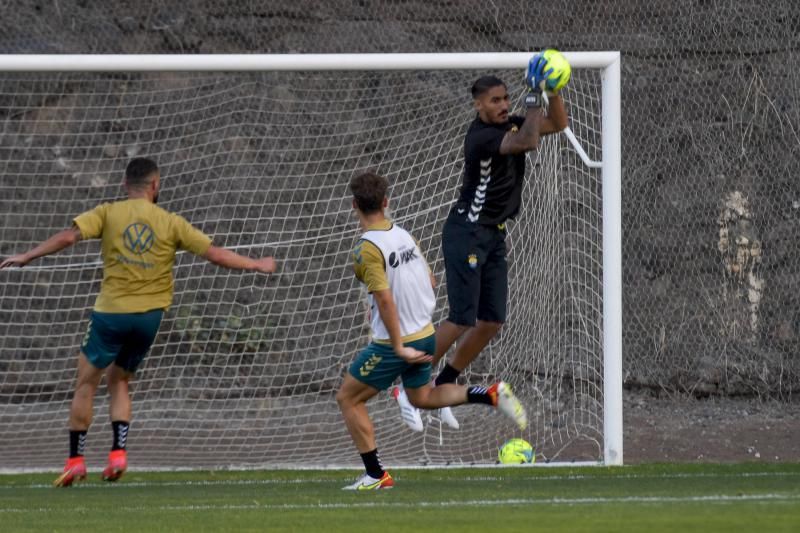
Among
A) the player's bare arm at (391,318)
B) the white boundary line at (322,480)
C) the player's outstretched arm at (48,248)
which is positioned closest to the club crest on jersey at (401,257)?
the player's bare arm at (391,318)

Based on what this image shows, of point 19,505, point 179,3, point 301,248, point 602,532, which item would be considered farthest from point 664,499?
point 179,3

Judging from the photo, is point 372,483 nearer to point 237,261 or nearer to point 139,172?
point 237,261

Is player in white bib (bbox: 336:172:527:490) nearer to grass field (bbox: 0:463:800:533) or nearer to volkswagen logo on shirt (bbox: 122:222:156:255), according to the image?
grass field (bbox: 0:463:800:533)

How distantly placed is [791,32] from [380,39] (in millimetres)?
4175

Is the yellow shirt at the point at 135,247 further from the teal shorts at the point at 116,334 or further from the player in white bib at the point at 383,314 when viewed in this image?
the player in white bib at the point at 383,314

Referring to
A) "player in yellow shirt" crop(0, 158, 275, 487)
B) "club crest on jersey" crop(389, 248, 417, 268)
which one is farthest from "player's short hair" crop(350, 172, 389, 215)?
"player in yellow shirt" crop(0, 158, 275, 487)

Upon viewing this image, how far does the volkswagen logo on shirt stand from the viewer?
26.9 ft

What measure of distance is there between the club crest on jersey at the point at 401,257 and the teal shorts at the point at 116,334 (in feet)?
5.91


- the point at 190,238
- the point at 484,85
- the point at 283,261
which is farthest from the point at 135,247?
the point at 283,261

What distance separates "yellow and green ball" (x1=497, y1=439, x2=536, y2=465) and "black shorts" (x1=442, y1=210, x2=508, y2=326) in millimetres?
962

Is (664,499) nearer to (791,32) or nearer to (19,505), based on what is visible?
(19,505)

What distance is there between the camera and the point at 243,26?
44.5 ft

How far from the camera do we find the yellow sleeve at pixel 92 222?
8062mm

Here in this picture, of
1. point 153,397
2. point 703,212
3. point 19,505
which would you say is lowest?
point 19,505
